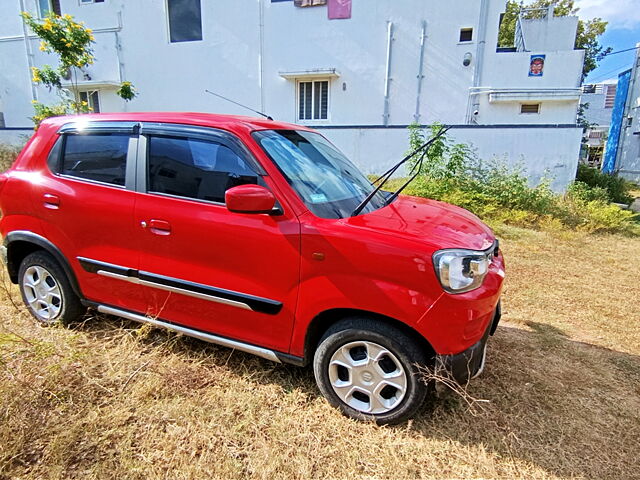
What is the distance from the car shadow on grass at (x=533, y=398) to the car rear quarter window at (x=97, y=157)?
122cm

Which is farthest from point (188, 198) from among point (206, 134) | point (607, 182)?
point (607, 182)

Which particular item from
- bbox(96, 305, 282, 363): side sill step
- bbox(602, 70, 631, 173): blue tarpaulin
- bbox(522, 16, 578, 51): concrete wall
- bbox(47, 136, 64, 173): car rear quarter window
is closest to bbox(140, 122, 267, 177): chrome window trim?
bbox(47, 136, 64, 173): car rear quarter window

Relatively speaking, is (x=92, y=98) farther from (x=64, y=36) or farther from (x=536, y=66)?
(x=536, y=66)

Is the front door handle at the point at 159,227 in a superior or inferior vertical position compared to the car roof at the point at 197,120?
inferior

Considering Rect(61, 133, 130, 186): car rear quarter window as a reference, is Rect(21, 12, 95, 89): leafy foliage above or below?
above

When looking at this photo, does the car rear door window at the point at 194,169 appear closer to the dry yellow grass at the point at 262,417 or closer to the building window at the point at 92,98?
the dry yellow grass at the point at 262,417

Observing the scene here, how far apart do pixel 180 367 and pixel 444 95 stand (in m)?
12.5

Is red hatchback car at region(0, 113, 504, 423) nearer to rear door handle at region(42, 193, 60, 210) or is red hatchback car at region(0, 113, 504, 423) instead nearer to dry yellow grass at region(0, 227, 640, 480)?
rear door handle at region(42, 193, 60, 210)

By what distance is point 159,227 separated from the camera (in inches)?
99.3

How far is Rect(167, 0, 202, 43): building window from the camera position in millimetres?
13719

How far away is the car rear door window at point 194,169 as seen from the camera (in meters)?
2.44

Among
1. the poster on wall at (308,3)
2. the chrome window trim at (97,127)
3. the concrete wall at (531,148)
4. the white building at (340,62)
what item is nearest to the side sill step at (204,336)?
the chrome window trim at (97,127)

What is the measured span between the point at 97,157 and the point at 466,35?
41.8 feet

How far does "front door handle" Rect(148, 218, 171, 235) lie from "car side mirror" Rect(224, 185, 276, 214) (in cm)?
58
